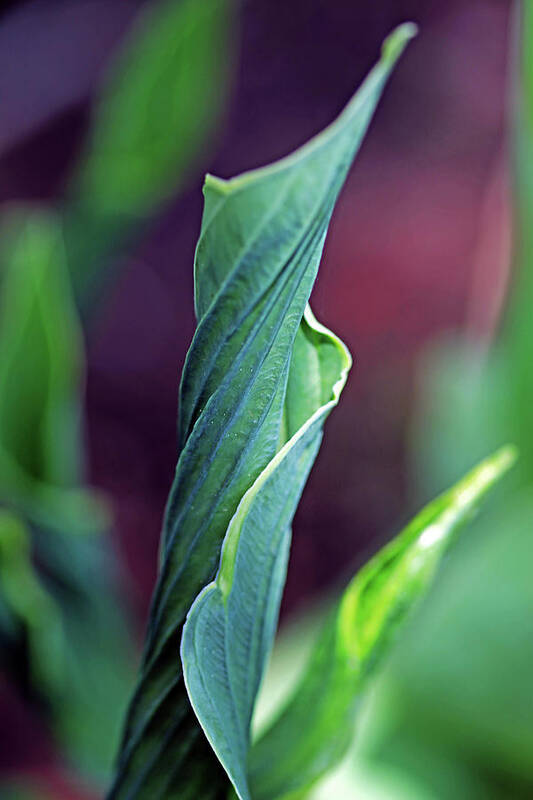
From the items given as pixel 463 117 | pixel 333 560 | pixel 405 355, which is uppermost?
pixel 463 117

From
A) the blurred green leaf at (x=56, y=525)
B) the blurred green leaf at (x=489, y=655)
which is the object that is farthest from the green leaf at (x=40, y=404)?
the blurred green leaf at (x=489, y=655)

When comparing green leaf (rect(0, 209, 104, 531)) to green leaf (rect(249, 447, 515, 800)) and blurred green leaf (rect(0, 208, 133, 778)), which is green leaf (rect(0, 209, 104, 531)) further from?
green leaf (rect(249, 447, 515, 800))

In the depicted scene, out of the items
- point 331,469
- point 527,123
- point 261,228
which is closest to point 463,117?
point 331,469

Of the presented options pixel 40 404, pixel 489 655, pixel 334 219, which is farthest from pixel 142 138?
pixel 334 219

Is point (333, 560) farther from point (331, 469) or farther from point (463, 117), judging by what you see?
point (463, 117)

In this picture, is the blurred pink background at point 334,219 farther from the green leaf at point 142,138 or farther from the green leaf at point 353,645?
the green leaf at point 353,645

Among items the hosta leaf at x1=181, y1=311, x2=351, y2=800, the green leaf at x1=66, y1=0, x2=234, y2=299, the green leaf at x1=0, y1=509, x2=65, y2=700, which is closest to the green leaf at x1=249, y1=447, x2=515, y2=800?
the hosta leaf at x1=181, y1=311, x2=351, y2=800

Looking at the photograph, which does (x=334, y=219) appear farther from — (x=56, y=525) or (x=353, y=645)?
(x=353, y=645)
